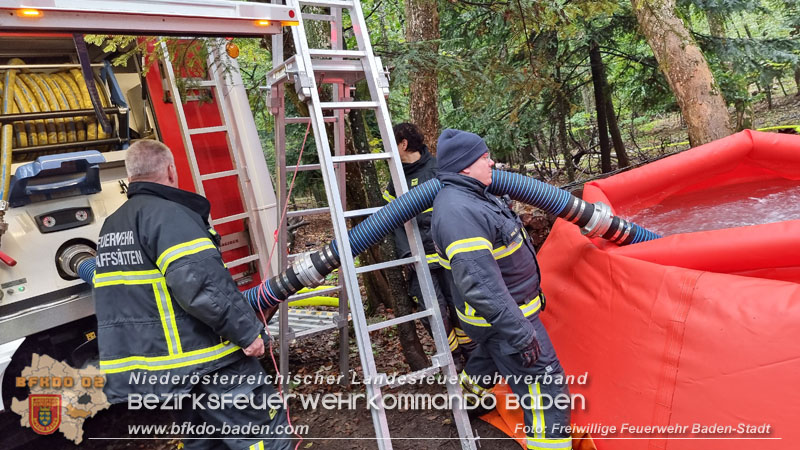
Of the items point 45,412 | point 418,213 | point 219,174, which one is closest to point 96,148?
point 219,174

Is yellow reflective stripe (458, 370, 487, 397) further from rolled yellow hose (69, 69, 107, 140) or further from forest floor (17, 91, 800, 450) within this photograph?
rolled yellow hose (69, 69, 107, 140)

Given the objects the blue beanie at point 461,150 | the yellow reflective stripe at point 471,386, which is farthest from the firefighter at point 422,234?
the blue beanie at point 461,150

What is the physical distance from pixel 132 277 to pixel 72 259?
1403 millimetres

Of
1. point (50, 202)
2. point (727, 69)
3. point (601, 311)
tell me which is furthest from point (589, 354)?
point (727, 69)

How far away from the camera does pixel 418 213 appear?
9.30 feet

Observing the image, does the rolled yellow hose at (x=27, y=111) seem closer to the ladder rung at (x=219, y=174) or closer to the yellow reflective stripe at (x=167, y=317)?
the ladder rung at (x=219, y=174)

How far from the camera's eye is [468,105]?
16.1 ft

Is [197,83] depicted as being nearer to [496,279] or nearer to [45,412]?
[45,412]

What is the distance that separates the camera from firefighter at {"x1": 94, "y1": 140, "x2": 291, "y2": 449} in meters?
2.22

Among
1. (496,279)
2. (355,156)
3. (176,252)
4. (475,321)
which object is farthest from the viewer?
(355,156)

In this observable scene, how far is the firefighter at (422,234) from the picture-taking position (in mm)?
3566

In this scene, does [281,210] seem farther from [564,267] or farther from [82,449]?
[82,449]

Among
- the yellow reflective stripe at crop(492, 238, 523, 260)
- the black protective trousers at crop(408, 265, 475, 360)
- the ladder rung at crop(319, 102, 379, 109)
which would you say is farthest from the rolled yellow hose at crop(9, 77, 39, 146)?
the yellow reflective stripe at crop(492, 238, 523, 260)

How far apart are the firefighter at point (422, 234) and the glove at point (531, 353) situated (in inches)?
44.0
